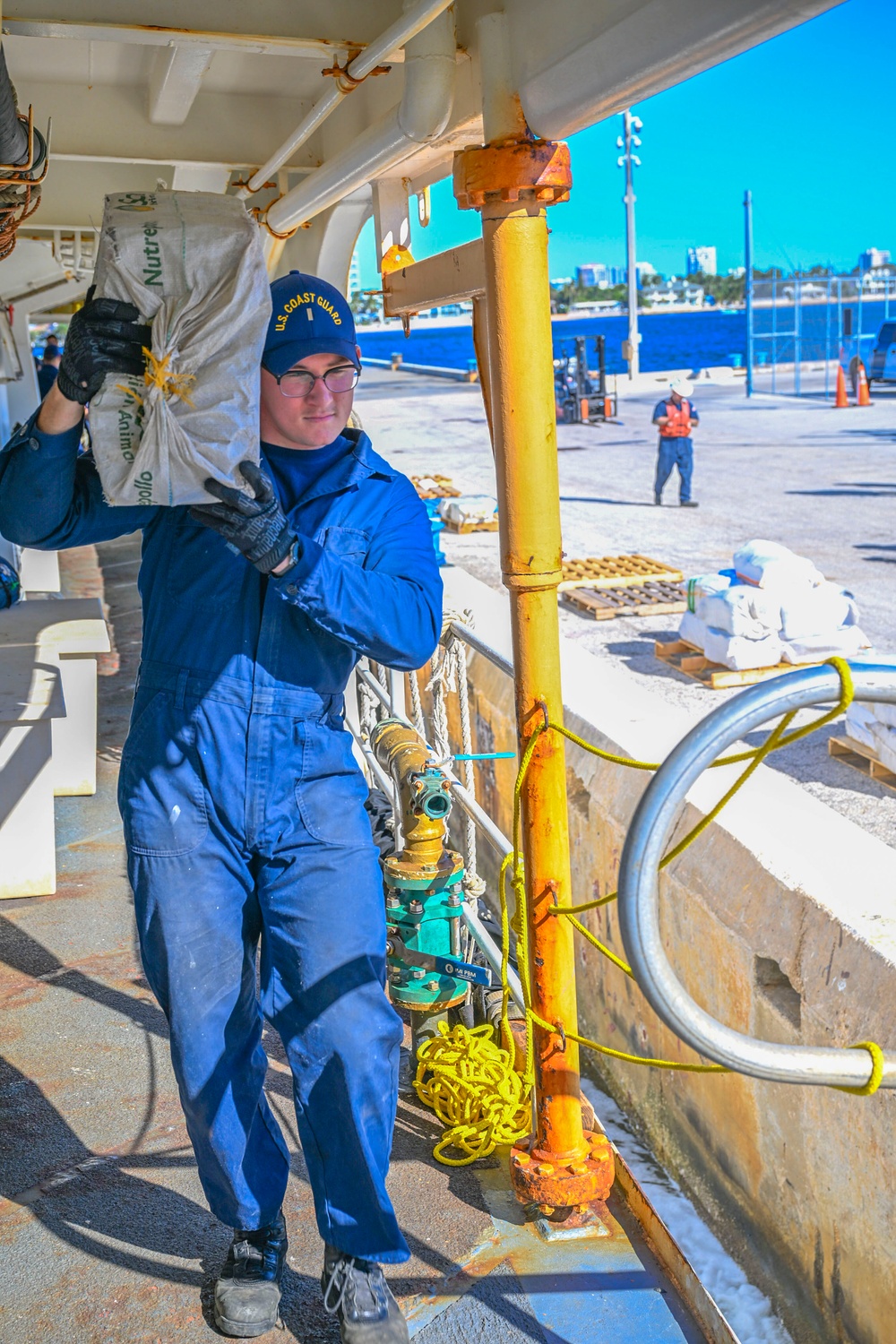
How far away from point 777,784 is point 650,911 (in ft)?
9.53

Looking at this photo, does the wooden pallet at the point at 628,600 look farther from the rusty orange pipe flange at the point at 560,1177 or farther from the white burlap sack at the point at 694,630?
the rusty orange pipe flange at the point at 560,1177

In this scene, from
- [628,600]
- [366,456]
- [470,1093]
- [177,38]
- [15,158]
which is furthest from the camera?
[628,600]

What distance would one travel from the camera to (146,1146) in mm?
3348

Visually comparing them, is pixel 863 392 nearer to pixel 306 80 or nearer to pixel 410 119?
pixel 306 80

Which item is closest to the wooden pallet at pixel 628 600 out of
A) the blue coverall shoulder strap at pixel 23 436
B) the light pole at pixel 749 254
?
the blue coverall shoulder strap at pixel 23 436

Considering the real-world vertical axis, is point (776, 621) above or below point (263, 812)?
below

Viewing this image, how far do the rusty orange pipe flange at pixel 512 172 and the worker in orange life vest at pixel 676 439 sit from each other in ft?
44.3

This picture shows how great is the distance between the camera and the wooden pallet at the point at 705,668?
855 centimetres

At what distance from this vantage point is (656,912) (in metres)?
1.61

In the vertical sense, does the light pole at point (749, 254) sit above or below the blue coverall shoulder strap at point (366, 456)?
above

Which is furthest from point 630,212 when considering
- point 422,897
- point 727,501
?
point 422,897

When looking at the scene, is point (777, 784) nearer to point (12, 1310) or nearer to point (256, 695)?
point (256, 695)

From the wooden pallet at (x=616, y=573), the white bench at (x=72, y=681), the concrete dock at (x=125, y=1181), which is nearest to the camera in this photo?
the concrete dock at (x=125, y=1181)

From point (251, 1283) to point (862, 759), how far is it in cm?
526
